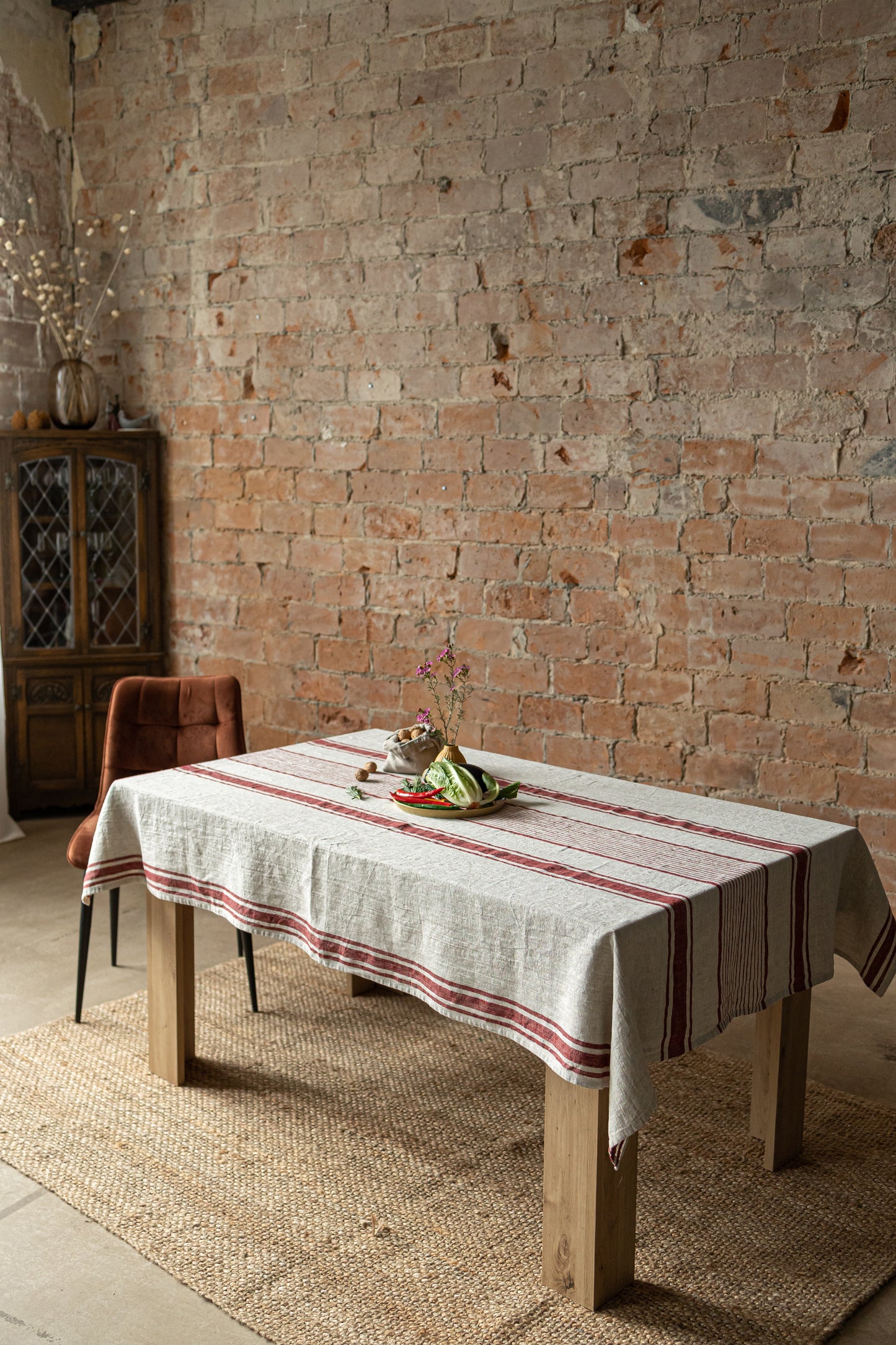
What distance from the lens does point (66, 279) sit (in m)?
5.75

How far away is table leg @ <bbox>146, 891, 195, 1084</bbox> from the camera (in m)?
3.01

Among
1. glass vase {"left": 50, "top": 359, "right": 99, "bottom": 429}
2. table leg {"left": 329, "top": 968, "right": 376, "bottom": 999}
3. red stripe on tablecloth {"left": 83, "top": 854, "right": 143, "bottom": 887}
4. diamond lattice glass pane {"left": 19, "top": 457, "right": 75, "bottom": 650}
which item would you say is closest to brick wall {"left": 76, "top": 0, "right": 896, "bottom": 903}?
glass vase {"left": 50, "top": 359, "right": 99, "bottom": 429}

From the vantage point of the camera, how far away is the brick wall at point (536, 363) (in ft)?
12.9

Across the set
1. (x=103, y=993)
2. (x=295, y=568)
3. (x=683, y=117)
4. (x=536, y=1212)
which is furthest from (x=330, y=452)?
(x=536, y=1212)

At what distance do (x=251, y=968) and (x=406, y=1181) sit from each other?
3.17 feet

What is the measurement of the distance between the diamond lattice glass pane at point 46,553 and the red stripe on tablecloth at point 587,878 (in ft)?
9.15

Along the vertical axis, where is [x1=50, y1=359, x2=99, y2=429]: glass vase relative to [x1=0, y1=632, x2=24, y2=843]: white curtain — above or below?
above

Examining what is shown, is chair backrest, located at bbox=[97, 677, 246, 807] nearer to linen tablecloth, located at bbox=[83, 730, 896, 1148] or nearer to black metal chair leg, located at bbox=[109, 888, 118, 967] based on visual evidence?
black metal chair leg, located at bbox=[109, 888, 118, 967]

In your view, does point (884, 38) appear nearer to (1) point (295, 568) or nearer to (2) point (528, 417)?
(2) point (528, 417)

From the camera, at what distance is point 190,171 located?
541cm

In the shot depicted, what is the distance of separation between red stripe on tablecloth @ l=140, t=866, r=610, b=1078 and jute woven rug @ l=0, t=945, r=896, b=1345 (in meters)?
0.51

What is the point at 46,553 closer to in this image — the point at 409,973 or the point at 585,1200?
the point at 409,973

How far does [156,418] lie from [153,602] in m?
0.86

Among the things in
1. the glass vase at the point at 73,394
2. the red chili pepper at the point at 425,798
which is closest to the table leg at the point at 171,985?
the red chili pepper at the point at 425,798
